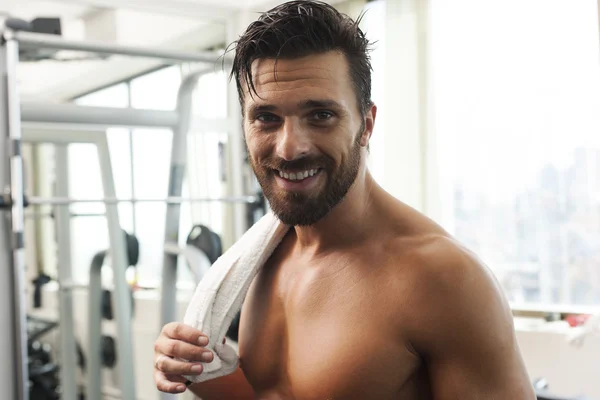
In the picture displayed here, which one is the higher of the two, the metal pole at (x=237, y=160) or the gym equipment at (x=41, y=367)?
the metal pole at (x=237, y=160)

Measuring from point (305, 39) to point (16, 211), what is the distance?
1.15 metres

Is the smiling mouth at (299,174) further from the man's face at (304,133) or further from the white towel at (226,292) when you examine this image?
the white towel at (226,292)

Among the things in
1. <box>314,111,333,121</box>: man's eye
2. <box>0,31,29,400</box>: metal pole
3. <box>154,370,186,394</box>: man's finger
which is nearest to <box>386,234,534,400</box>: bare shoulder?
<box>314,111,333,121</box>: man's eye

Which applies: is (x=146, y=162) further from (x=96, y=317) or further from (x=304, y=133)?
(x=304, y=133)

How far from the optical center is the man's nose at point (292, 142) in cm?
97

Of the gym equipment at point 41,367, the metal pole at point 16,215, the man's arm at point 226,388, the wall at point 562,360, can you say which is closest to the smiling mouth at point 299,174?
the man's arm at point 226,388

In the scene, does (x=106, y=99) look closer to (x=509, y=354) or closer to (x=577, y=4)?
(x=577, y=4)

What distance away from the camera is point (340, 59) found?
3.39 feet

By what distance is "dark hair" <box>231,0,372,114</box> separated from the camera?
1014 mm

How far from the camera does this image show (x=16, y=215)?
1.79 meters

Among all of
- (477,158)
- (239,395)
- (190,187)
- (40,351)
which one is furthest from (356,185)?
(40,351)

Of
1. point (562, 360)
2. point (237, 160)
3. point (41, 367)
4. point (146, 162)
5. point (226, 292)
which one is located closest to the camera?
point (226, 292)

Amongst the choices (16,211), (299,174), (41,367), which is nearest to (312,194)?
(299,174)

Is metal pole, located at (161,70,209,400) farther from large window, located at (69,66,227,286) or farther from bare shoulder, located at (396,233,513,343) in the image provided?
bare shoulder, located at (396,233,513,343)
